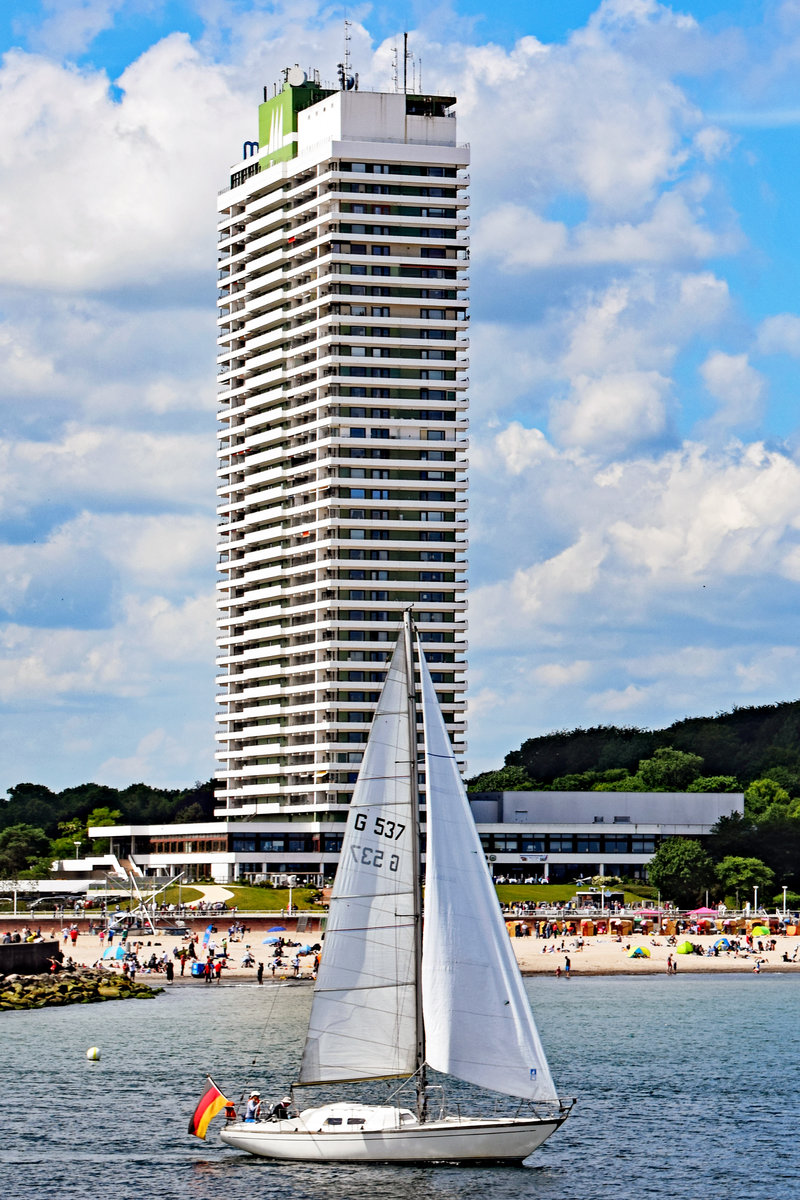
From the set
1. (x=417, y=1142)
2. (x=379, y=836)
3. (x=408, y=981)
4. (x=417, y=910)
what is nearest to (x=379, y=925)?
(x=417, y=910)

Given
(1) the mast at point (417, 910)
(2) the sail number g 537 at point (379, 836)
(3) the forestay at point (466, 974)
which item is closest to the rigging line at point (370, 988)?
(1) the mast at point (417, 910)

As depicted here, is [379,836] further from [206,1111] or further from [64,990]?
[64,990]

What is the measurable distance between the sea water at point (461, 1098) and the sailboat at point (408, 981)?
1533 millimetres

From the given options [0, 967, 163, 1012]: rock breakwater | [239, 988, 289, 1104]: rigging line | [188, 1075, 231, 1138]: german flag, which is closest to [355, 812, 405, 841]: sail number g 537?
[188, 1075, 231, 1138]: german flag

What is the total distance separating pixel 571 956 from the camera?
6206 inches

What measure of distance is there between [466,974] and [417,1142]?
5371 mm

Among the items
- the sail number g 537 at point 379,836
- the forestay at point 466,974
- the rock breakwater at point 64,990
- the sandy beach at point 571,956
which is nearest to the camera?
the forestay at point 466,974

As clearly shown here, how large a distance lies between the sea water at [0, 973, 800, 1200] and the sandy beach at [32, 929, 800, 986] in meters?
14.0

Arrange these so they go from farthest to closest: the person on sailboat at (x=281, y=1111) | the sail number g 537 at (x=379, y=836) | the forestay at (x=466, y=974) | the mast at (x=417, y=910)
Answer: the person on sailboat at (x=281, y=1111) < the sail number g 537 at (x=379, y=836) < the forestay at (x=466, y=974) < the mast at (x=417, y=910)

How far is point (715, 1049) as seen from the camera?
101m

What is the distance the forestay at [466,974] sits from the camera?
58.9m

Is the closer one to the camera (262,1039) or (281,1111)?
(281,1111)

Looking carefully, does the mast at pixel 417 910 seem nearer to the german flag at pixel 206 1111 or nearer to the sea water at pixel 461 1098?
the sea water at pixel 461 1098

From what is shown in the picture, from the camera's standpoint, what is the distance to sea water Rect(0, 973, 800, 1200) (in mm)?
60438
